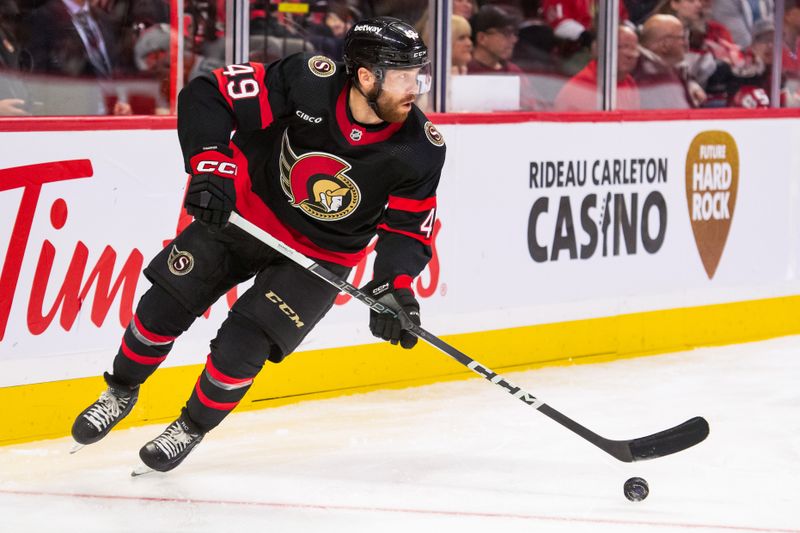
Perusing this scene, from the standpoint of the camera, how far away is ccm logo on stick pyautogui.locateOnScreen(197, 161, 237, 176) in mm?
3031

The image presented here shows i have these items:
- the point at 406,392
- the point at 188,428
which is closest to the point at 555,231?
the point at 406,392

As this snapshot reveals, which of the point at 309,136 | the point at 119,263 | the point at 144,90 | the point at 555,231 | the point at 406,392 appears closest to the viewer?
the point at 309,136

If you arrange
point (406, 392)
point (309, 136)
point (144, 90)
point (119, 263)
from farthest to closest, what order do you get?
point (406, 392) < point (144, 90) < point (119, 263) < point (309, 136)

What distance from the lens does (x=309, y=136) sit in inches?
127

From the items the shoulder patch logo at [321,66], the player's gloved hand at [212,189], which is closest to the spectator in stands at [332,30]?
the shoulder patch logo at [321,66]

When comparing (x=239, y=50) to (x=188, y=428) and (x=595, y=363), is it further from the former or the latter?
(x=595, y=363)

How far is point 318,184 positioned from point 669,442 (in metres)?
1.03

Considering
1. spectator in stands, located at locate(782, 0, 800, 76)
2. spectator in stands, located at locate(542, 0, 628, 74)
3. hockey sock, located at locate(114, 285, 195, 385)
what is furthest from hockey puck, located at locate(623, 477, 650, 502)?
spectator in stands, located at locate(782, 0, 800, 76)

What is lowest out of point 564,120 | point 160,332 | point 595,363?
point 595,363

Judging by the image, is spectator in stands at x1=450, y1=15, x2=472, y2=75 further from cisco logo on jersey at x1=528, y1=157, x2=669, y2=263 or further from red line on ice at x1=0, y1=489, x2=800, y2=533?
red line on ice at x1=0, y1=489, x2=800, y2=533

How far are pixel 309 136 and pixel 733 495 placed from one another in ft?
4.30

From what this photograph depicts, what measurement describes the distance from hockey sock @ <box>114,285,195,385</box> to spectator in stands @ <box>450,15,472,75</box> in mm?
1883

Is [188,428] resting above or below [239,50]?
below

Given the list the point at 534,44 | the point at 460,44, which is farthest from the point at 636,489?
the point at 534,44
